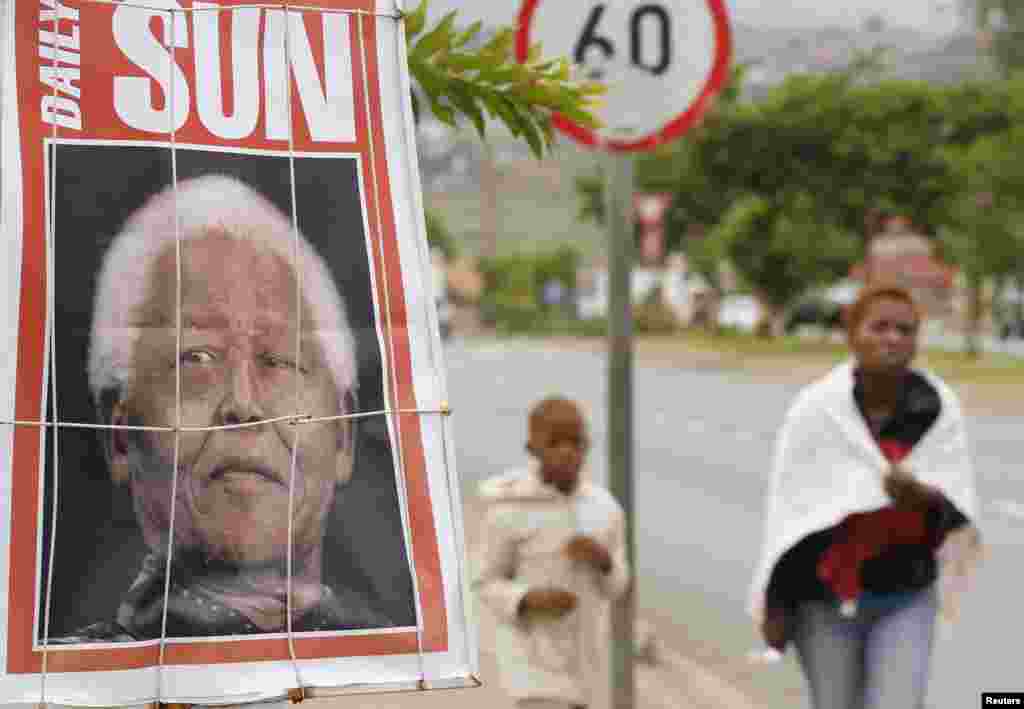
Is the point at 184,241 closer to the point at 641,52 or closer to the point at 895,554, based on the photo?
the point at 895,554

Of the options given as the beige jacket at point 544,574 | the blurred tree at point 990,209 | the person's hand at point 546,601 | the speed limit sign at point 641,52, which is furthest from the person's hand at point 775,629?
the blurred tree at point 990,209

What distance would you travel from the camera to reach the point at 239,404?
2.65m

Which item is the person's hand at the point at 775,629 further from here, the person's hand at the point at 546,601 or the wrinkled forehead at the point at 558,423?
the wrinkled forehead at the point at 558,423

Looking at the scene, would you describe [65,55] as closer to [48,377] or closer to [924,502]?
[48,377]

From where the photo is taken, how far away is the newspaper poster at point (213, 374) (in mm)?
2596

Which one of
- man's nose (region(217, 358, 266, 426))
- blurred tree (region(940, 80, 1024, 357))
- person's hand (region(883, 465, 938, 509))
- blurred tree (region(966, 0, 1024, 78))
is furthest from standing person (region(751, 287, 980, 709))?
blurred tree (region(966, 0, 1024, 78))

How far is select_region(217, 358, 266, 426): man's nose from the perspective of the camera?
265 centimetres

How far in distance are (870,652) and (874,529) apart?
0.31 metres

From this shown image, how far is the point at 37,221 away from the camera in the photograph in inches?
104

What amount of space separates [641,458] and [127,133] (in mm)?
18337

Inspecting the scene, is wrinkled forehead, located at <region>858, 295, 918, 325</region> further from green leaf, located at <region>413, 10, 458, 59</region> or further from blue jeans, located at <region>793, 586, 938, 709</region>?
green leaf, located at <region>413, 10, 458, 59</region>

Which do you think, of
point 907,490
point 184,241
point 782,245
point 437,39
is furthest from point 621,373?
point 782,245

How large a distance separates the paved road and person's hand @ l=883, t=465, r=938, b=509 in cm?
267

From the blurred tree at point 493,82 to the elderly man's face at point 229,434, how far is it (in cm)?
121
